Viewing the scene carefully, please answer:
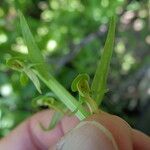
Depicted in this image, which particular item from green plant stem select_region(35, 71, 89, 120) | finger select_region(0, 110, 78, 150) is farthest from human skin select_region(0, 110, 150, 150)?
green plant stem select_region(35, 71, 89, 120)

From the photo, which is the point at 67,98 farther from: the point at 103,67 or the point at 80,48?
the point at 80,48

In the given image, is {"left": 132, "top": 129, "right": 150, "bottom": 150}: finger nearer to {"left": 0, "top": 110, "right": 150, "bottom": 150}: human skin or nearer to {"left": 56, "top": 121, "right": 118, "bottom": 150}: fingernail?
{"left": 0, "top": 110, "right": 150, "bottom": 150}: human skin

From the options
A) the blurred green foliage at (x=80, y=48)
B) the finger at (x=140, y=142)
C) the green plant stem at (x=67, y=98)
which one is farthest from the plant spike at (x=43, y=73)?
the blurred green foliage at (x=80, y=48)

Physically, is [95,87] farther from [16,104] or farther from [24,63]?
[16,104]

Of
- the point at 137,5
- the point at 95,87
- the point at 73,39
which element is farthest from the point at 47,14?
the point at 95,87

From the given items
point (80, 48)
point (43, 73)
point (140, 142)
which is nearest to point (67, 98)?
point (43, 73)
